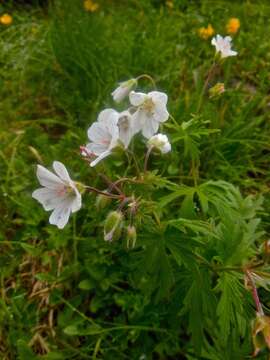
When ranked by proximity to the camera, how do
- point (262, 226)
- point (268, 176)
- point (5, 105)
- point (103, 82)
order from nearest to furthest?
point (262, 226) → point (268, 176) → point (103, 82) → point (5, 105)

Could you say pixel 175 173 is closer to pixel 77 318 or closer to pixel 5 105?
pixel 77 318

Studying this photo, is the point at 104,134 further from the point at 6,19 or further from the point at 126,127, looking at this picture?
the point at 6,19

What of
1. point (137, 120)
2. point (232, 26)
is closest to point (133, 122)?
point (137, 120)

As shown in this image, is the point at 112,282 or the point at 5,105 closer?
the point at 112,282

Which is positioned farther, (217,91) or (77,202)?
(217,91)

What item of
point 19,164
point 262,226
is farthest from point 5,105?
point 262,226

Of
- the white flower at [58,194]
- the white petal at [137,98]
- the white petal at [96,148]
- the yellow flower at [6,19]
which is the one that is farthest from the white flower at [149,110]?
the yellow flower at [6,19]

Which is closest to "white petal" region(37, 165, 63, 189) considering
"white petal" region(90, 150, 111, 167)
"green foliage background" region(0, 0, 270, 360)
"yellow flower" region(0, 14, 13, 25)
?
"white petal" region(90, 150, 111, 167)

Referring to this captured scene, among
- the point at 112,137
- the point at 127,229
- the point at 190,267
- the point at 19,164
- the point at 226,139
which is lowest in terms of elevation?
the point at 19,164

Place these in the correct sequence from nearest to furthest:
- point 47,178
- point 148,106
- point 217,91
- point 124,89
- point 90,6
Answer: point 47,178
point 148,106
point 124,89
point 217,91
point 90,6
